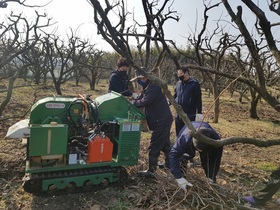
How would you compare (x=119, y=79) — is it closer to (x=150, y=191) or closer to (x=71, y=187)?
(x=71, y=187)

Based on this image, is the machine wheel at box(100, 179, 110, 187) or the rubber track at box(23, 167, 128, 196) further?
the machine wheel at box(100, 179, 110, 187)

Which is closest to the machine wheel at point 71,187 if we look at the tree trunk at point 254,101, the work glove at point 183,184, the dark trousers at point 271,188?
the work glove at point 183,184

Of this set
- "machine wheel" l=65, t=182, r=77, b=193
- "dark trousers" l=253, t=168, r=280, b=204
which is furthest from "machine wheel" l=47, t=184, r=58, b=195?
"dark trousers" l=253, t=168, r=280, b=204

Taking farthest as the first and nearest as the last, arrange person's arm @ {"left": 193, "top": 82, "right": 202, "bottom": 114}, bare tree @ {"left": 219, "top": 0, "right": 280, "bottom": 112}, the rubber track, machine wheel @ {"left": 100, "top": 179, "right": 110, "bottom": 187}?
person's arm @ {"left": 193, "top": 82, "right": 202, "bottom": 114} < machine wheel @ {"left": 100, "top": 179, "right": 110, "bottom": 187} < the rubber track < bare tree @ {"left": 219, "top": 0, "right": 280, "bottom": 112}

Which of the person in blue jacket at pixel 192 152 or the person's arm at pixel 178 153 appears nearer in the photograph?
the person in blue jacket at pixel 192 152

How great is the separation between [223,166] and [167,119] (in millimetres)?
1555

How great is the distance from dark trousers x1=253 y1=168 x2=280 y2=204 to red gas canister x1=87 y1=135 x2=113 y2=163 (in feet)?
6.87

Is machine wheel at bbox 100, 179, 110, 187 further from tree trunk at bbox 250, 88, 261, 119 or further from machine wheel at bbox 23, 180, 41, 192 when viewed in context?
tree trunk at bbox 250, 88, 261, 119

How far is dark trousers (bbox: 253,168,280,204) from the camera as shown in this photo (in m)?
2.13

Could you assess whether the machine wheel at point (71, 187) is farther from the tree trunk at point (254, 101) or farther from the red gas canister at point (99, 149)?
the tree trunk at point (254, 101)

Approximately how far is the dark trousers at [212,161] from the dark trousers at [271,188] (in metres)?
1.14

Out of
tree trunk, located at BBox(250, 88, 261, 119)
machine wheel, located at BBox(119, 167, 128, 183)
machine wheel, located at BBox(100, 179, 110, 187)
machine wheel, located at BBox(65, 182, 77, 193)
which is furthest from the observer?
tree trunk, located at BBox(250, 88, 261, 119)

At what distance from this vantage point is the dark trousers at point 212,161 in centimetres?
360

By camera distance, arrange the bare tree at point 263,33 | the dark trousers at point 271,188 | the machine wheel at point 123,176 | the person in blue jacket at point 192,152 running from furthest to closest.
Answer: the machine wheel at point 123,176 < the person in blue jacket at point 192,152 < the dark trousers at point 271,188 < the bare tree at point 263,33
